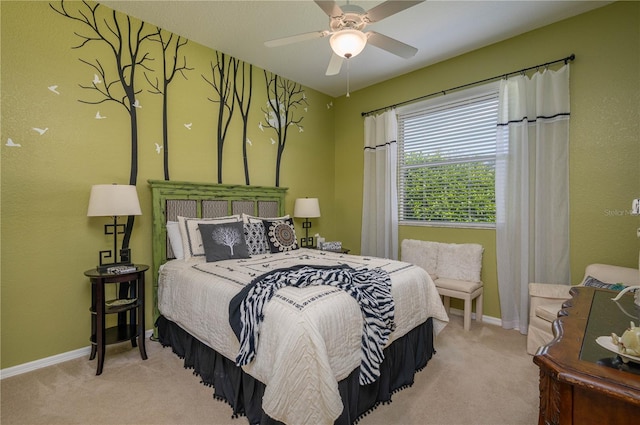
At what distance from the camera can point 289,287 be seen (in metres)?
1.86

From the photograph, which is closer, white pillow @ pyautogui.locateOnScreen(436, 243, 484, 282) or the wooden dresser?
the wooden dresser

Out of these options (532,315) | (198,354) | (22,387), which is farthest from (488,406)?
(22,387)

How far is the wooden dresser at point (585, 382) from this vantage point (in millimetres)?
767

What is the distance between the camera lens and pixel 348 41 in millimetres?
2090

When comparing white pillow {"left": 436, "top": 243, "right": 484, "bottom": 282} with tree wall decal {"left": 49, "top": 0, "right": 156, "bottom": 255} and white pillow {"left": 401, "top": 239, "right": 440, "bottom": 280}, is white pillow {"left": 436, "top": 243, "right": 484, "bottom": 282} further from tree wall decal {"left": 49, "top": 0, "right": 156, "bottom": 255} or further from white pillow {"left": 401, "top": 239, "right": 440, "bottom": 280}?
tree wall decal {"left": 49, "top": 0, "right": 156, "bottom": 255}

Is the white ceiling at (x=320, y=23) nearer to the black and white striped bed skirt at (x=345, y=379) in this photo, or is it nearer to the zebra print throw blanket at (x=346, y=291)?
the zebra print throw blanket at (x=346, y=291)

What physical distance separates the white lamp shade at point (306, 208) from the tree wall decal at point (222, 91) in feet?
3.64

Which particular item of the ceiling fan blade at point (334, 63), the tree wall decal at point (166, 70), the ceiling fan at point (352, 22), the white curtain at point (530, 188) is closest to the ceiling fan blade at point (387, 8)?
the ceiling fan at point (352, 22)

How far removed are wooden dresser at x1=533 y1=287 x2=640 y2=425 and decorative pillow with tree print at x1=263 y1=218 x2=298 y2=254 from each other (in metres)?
2.59

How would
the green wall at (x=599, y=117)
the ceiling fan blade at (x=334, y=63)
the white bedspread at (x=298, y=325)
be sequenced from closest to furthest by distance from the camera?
the white bedspread at (x=298, y=325), the ceiling fan blade at (x=334, y=63), the green wall at (x=599, y=117)

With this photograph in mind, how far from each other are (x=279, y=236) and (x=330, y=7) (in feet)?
7.24

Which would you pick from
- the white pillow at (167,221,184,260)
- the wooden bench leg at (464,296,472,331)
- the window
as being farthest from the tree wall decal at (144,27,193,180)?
the wooden bench leg at (464,296,472,331)

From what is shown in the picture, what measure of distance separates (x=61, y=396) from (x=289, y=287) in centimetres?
179

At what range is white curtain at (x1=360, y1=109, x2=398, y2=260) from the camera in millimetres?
4203
